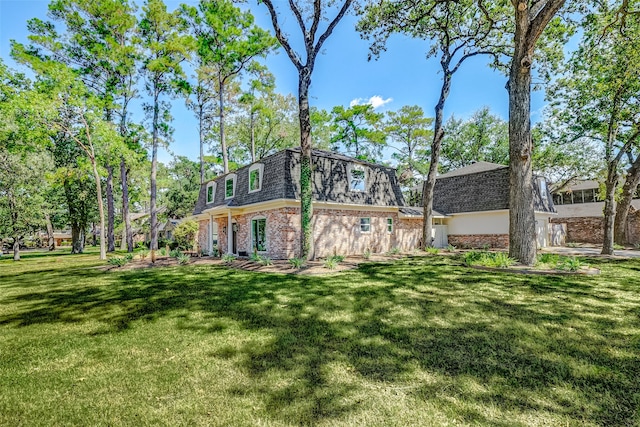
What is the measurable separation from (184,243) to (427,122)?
83.3ft

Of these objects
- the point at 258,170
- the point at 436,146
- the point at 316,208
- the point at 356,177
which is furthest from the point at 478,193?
the point at 258,170

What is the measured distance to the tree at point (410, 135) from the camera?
1179 inches

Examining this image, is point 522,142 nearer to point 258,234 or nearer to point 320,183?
point 320,183

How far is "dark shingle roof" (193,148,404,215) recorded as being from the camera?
14164mm

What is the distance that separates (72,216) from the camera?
26094 mm

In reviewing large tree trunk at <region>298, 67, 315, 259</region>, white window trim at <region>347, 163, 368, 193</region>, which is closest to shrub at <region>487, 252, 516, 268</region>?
large tree trunk at <region>298, 67, 315, 259</region>

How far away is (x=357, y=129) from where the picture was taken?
28.7m

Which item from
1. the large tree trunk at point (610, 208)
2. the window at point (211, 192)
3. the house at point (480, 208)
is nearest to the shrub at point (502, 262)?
the large tree trunk at point (610, 208)

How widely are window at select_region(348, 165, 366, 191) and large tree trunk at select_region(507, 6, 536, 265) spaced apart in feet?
26.1

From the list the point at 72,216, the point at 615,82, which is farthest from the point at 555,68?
the point at 72,216

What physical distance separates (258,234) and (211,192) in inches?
256

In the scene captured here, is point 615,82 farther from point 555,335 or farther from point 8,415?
point 8,415

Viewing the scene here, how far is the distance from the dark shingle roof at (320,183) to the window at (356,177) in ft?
0.76

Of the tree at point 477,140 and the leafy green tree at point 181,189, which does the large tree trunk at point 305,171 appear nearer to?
the leafy green tree at point 181,189
